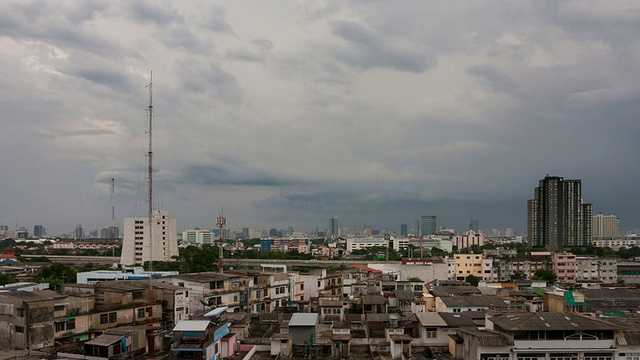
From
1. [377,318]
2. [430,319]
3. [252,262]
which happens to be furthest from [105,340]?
[252,262]

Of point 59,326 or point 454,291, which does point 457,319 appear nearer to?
point 454,291

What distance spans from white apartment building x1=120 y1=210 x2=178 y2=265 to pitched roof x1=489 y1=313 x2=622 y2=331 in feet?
209

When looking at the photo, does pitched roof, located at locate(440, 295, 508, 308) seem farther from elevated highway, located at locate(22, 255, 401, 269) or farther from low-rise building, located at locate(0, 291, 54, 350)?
elevated highway, located at locate(22, 255, 401, 269)

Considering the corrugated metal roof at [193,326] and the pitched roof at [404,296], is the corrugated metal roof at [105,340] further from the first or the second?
the pitched roof at [404,296]

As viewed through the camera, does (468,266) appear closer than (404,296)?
No

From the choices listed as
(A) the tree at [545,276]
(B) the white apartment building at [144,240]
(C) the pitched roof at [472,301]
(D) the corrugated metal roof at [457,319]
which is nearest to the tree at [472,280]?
(A) the tree at [545,276]

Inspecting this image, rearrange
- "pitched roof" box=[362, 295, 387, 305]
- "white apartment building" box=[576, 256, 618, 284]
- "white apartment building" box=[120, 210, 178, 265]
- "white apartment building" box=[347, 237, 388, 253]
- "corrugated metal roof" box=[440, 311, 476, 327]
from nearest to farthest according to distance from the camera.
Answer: "corrugated metal roof" box=[440, 311, 476, 327]
"pitched roof" box=[362, 295, 387, 305]
"white apartment building" box=[576, 256, 618, 284]
"white apartment building" box=[120, 210, 178, 265]
"white apartment building" box=[347, 237, 388, 253]

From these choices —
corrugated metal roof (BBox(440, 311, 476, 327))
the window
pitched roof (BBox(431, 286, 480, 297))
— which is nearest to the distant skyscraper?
pitched roof (BBox(431, 286, 480, 297))

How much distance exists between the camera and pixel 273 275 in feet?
119

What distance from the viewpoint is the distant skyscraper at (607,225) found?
190m

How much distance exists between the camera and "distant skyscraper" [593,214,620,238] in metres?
190

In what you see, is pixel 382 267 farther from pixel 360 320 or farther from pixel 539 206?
pixel 539 206

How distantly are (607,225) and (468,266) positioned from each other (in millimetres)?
161655

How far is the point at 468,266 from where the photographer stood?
2244 inches
